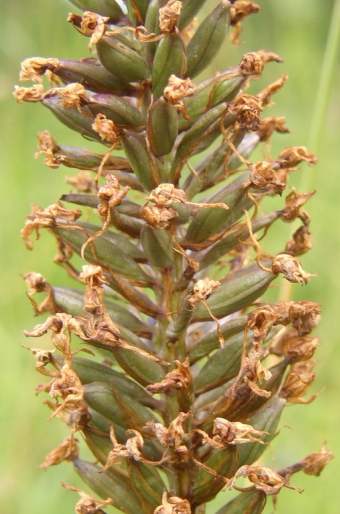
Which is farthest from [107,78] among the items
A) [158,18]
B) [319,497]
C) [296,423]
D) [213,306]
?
[296,423]

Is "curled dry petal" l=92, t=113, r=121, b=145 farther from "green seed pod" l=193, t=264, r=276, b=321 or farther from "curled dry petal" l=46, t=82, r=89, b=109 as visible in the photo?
"green seed pod" l=193, t=264, r=276, b=321

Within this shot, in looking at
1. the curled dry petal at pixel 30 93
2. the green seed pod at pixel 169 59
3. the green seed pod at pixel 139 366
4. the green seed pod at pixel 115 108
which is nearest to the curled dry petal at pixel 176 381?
the green seed pod at pixel 139 366

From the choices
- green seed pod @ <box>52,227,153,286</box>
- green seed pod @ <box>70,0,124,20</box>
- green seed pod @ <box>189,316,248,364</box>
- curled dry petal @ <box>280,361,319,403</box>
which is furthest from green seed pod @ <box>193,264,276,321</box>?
green seed pod @ <box>70,0,124,20</box>

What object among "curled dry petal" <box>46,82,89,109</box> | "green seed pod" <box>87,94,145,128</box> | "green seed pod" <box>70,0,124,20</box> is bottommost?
"green seed pod" <box>87,94,145,128</box>

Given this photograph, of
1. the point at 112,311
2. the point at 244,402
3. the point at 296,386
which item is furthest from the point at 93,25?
the point at 296,386

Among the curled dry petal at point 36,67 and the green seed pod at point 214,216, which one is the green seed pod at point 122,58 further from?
the green seed pod at point 214,216

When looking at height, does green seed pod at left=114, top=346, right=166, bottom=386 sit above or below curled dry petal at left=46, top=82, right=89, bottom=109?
below
